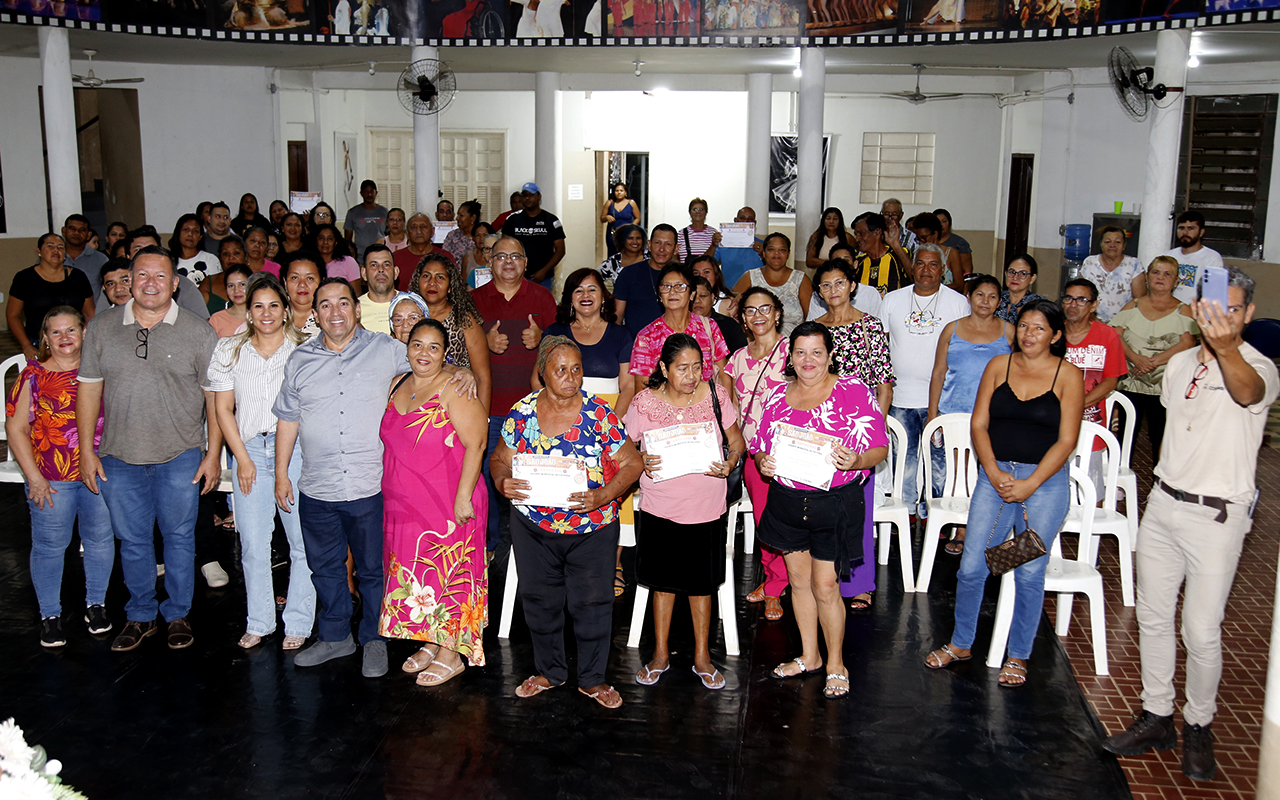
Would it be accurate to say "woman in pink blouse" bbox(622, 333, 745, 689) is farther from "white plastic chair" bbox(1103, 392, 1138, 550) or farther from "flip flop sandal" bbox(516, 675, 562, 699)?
"white plastic chair" bbox(1103, 392, 1138, 550)

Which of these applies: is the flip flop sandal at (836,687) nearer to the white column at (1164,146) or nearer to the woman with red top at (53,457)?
the woman with red top at (53,457)

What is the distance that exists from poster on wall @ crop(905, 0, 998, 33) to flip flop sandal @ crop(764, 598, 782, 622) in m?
8.04

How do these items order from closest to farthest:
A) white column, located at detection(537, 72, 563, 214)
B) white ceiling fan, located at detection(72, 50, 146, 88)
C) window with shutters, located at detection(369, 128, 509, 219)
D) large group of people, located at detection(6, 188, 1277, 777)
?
1. large group of people, located at detection(6, 188, 1277, 777)
2. white ceiling fan, located at detection(72, 50, 146, 88)
3. white column, located at detection(537, 72, 563, 214)
4. window with shutters, located at detection(369, 128, 509, 219)

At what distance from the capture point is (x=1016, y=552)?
4188 millimetres

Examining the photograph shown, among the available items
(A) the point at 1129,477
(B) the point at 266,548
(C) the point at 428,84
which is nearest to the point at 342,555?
(B) the point at 266,548

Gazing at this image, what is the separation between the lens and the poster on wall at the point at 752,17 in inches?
459

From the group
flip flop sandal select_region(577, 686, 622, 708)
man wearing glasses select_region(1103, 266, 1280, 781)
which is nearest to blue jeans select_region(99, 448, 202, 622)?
flip flop sandal select_region(577, 686, 622, 708)

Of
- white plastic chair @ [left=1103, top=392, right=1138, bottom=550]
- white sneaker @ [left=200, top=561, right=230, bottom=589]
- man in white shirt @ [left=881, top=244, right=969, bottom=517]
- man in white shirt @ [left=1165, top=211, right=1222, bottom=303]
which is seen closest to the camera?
white sneaker @ [left=200, top=561, right=230, bottom=589]

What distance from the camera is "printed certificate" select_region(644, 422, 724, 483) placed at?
4.07 meters

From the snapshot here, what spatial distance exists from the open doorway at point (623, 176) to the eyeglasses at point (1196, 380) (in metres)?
15.0

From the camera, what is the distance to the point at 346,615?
4586 millimetres

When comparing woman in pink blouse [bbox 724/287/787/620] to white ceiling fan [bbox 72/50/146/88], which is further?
white ceiling fan [bbox 72/50/146/88]

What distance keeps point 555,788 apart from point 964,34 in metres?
9.66

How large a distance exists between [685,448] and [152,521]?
8.07ft
